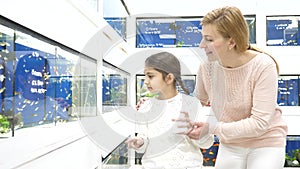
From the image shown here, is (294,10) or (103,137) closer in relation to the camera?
(103,137)

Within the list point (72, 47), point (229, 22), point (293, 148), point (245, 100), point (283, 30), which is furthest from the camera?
point (283, 30)

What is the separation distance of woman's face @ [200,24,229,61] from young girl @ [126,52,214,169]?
183 millimetres

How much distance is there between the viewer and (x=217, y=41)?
5.07 ft

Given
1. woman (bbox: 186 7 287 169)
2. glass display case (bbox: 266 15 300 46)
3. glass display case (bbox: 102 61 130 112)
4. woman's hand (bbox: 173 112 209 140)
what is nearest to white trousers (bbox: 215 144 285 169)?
woman (bbox: 186 7 287 169)

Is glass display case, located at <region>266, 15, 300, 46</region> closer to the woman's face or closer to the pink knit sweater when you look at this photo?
the pink knit sweater

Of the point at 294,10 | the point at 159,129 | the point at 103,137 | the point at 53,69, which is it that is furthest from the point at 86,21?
the point at 294,10

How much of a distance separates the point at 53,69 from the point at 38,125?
1.22 feet

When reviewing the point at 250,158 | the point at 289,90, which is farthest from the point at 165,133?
the point at 289,90

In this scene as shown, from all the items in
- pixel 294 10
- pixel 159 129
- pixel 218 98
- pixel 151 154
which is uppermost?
pixel 294 10

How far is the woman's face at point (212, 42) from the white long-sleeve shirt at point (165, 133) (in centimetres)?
23

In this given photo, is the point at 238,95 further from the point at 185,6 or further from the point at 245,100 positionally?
the point at 185,6

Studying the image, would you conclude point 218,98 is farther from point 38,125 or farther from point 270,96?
point 38,125

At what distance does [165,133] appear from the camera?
4.58 feet

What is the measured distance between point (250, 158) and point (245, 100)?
1.00ft
